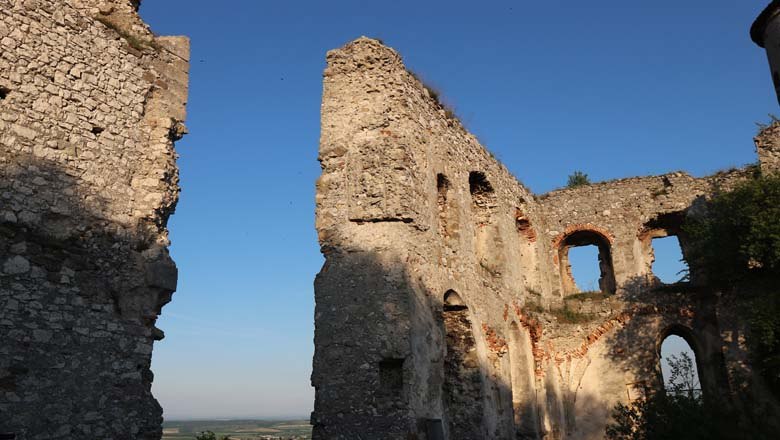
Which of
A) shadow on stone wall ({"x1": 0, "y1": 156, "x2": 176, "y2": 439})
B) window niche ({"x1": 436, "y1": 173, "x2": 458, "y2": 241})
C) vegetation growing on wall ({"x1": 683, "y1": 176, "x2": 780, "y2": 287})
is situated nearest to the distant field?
window niche ({"x1": 436, "y1": 173, "x2": 458, "y2": 241})

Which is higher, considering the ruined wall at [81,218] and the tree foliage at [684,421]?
the ruined wall at [81,218]

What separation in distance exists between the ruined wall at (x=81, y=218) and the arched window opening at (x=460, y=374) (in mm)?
4601

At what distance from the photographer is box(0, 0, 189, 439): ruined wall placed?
18.6 feet

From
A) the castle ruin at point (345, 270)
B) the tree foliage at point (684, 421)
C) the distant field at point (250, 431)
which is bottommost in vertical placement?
the distant field at point (250, 431)

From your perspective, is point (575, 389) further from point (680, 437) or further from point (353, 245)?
point (353, 245)

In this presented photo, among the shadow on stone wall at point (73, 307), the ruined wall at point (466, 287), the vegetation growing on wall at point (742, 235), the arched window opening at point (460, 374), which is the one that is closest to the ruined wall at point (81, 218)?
the shadow on stone wall at point (73, 307)

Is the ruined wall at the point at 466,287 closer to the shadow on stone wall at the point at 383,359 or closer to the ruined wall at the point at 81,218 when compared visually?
the shadow on stone wall at the point at 383,359

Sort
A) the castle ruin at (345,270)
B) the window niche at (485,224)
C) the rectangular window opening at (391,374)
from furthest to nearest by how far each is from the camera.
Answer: the window niche at (485,224) → the rectangular window opening at (391,374) → the castle ruin at (345,270)

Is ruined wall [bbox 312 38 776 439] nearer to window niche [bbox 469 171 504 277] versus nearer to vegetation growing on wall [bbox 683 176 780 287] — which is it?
window niche [bbox 469 171 504 277]

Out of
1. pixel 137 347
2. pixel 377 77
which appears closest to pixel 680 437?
pixel 377 77

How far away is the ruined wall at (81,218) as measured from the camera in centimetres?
568

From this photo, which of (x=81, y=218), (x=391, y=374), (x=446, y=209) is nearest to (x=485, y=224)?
(x=446, y=209)

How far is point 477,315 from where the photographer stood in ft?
34.9

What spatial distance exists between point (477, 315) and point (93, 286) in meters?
6.21
